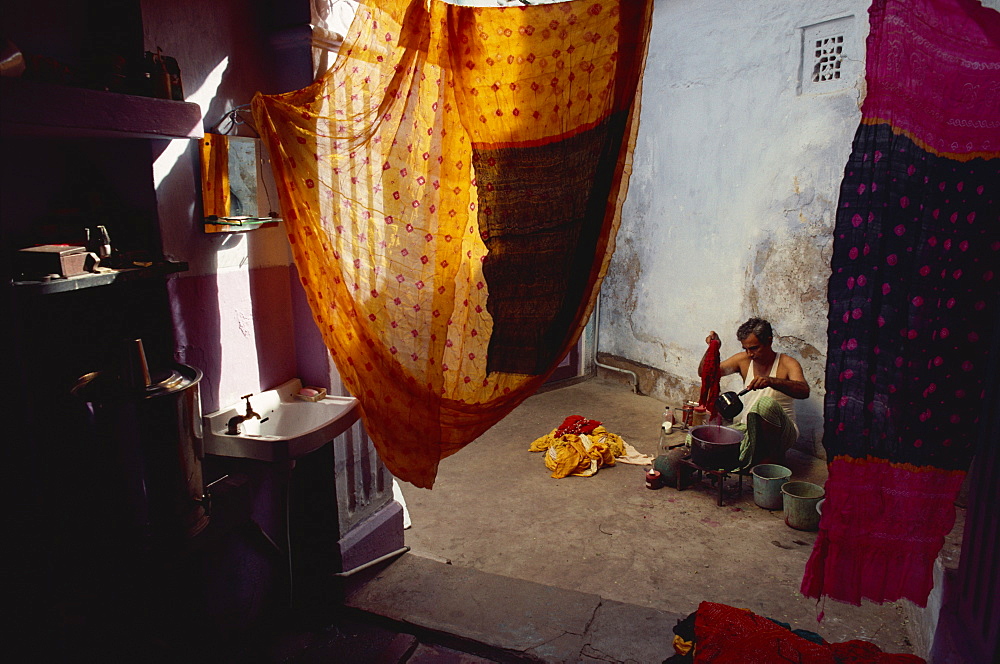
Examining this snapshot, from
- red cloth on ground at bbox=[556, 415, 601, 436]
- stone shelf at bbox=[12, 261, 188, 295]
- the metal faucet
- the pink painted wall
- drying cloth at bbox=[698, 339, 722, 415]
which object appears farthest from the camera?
red cloth on ground at bbox=[556, 415, 601, 436]

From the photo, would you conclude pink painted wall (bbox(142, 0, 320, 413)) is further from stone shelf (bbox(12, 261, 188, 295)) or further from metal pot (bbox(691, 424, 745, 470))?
metal pot (bbox(691, 424, 745, 470))

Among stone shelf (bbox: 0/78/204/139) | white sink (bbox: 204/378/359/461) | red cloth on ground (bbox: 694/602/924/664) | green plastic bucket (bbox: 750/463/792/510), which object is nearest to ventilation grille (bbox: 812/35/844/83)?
green plastic bucket (bbox: 750/463/792/510)

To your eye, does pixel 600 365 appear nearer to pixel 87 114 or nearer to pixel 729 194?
pixel 729 194

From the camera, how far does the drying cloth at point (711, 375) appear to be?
4.68 metres

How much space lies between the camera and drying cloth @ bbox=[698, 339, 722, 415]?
4684 millimetres

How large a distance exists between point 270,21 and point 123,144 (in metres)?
0.95

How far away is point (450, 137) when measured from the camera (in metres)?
2.18

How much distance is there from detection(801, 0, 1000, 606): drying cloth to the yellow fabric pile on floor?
3.23 meters

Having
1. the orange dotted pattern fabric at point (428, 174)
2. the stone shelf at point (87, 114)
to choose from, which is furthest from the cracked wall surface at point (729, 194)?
the stone shelf at point (87, 114)

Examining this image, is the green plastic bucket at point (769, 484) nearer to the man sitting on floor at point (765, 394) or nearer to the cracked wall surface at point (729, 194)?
the man sitting on floor at point (765, 394)

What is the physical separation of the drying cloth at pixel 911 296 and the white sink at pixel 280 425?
1840 mm

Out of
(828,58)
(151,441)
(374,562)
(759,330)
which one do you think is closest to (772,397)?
(759,330)

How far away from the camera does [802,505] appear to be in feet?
13.5

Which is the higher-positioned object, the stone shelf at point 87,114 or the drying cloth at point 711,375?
the stone shelf at point 87,114
